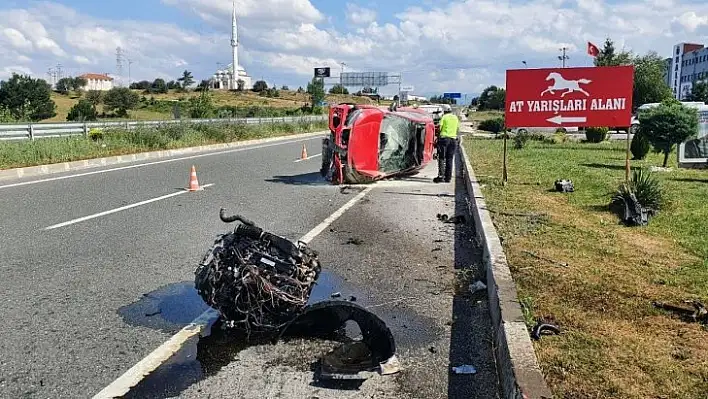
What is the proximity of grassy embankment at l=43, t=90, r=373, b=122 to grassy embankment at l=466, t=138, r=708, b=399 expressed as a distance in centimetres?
6205

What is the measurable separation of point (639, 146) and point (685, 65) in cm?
12644

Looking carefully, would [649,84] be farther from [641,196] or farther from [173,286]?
[173,286]

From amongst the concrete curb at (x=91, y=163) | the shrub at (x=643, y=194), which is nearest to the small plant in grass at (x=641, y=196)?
the shrub at (x=643, y=194)

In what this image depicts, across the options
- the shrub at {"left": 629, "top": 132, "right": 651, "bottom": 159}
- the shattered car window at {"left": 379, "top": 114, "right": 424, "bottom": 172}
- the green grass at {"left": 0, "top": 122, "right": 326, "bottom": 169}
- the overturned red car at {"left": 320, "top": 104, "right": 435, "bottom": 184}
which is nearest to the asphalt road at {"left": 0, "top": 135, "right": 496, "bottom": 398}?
the overturned red car at {"left": 320, "top": 104, "right": 435, "bottom": 184}

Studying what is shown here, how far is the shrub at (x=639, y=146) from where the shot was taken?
19500 mm

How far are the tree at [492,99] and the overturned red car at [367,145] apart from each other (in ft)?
257

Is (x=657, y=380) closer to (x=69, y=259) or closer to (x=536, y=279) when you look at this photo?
(x=536, y=279)

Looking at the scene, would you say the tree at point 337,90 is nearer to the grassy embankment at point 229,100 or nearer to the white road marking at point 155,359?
the grassy embankment at point 229,100

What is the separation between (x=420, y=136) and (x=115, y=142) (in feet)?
37.8

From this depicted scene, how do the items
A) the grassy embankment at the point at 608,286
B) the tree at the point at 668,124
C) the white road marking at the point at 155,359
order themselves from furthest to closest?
the tree at the point at 668,124 → the white road marking at the point at 155,359 → the grassy embankment at the point at 608,286

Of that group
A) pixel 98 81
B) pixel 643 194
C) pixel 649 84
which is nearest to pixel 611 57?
pixel 649 84

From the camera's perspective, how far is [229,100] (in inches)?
3868

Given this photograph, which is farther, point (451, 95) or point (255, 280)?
point (451, 95)

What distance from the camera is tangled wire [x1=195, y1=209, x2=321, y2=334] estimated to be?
4.51 metres
